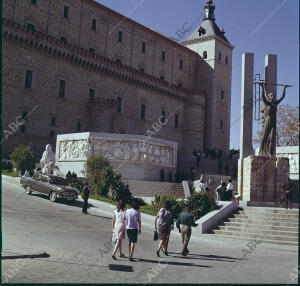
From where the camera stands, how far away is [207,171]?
42.5m

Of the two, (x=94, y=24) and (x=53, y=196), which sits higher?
(x=94, y=24)

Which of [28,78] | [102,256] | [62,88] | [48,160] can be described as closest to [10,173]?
[48,160]

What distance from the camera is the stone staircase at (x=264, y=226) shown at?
47.2 feet

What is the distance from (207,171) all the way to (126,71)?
15.1 metres

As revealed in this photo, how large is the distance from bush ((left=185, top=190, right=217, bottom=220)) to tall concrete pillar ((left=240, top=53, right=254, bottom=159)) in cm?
386

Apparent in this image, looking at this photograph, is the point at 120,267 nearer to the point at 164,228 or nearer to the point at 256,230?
the point at 164,228

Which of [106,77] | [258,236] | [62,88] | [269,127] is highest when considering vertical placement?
[106,77]

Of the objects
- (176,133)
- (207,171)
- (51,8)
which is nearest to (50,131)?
(51,8)

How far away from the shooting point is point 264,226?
15359 mm

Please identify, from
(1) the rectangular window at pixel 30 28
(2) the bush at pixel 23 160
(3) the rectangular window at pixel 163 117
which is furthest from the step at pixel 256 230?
(3) the rectangular window at pixel 163 117

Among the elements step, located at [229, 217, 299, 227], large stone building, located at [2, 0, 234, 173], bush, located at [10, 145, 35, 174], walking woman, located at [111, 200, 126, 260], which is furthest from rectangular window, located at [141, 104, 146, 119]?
walking woman, located at [111, 200, 126, 260]

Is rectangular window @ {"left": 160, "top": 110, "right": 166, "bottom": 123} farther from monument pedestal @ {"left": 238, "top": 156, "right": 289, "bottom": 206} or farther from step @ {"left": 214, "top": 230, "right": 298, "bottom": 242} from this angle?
step @ {"left": 214, "top": 230, "right": 298, "bottom": 242}

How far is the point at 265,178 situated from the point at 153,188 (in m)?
8.65

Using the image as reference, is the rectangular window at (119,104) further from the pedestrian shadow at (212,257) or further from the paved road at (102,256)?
the pedestrian shadow at (212,257)
